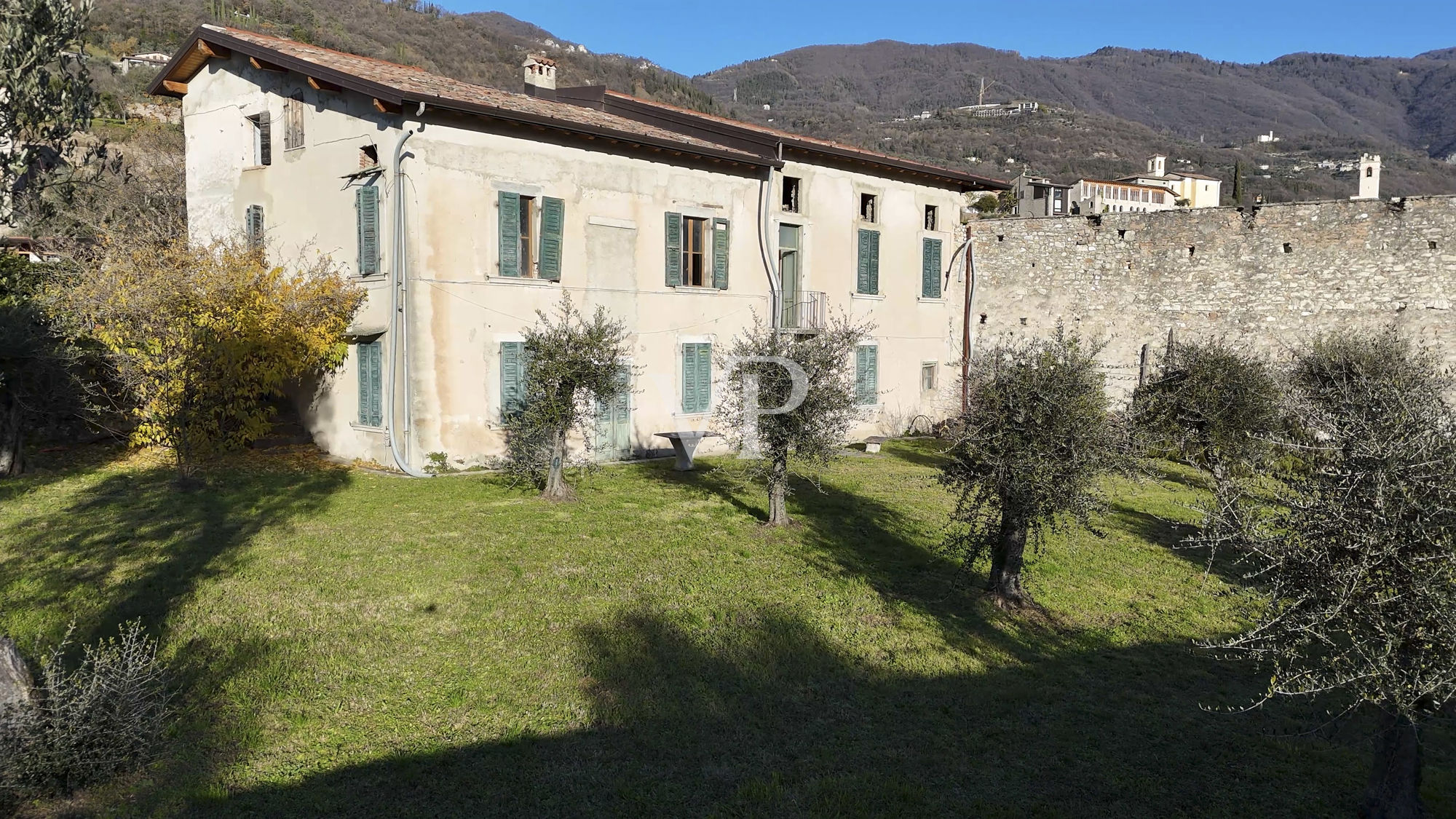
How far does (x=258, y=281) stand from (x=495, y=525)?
17.0 ft

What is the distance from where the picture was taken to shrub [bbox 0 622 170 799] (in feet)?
16.4

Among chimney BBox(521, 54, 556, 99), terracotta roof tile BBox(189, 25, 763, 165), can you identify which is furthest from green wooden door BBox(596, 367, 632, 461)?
chimney BBox(521, 54, 556, 99)

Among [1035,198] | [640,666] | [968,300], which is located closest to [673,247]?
[968,300]

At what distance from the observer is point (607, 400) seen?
40.7 feet

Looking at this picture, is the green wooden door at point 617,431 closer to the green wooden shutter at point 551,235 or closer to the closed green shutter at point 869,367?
the green wooden shutter at point 551,235

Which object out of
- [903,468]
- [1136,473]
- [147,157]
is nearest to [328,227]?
[903,468]

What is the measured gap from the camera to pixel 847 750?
614 centimetres

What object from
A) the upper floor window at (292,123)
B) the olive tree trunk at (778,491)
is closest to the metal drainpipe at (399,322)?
the upper floor window at (292,123)

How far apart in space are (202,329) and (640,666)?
798 centimetres

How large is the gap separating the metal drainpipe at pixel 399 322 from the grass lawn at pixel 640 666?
172cm

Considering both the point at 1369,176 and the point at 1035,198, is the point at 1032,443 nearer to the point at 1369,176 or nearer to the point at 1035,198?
the point at 1369,176

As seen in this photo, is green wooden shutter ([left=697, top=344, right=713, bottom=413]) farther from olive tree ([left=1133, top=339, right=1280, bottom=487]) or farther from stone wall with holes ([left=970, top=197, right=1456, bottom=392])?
stone wall with holes ([left=970, top=197, right=1456, bottom=392])

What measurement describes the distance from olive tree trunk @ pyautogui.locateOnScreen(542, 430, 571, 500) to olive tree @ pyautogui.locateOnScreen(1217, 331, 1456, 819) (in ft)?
27.9

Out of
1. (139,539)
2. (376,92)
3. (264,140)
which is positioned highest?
(376,92)
